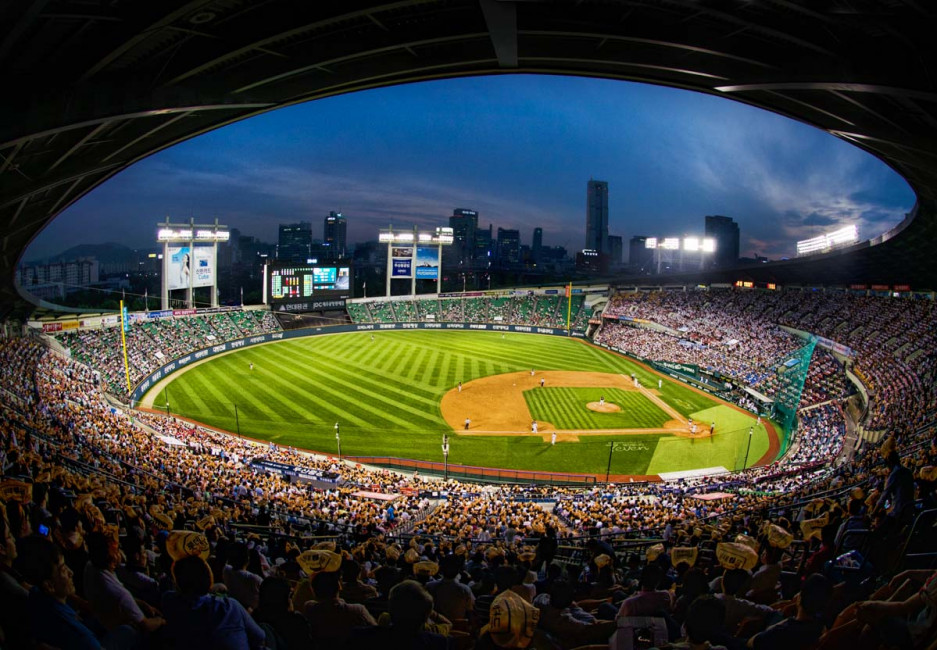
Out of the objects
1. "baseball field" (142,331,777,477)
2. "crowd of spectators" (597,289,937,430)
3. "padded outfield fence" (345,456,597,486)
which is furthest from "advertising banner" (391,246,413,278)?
"padded outfield fence" (345,456,597,486)

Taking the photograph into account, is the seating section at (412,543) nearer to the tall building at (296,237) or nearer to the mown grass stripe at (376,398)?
the mown grass stripe at (376,398)

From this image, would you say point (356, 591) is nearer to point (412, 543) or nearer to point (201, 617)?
point (201, 617)

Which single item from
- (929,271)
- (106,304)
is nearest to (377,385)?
(929,271)

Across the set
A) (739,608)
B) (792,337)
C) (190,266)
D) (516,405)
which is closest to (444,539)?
(739,608)

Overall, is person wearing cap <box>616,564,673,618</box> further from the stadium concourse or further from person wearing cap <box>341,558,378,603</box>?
person wearing cap <box>341,558,378,603</box>

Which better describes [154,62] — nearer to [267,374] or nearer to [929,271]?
[267,374]
